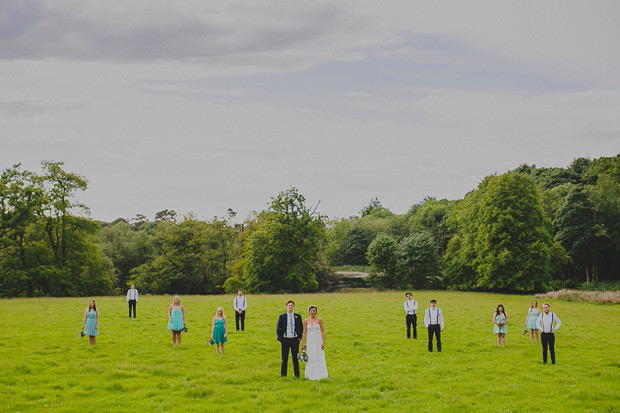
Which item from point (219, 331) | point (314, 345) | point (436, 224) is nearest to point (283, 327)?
point (314, 345)

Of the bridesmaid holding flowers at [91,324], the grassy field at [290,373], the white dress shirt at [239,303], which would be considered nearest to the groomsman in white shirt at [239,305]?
the white dress shirt at [239,303]

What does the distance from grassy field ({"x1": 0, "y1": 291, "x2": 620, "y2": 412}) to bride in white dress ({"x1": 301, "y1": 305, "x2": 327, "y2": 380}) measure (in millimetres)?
431

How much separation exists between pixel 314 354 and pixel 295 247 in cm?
5285

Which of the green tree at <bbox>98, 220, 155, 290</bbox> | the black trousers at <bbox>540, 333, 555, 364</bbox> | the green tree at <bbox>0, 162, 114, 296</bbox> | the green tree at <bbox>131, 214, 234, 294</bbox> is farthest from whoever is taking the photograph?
the green tree at <bbox>98, 220, 155, 290</bbox>

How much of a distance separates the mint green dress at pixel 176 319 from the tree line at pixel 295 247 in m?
42.3

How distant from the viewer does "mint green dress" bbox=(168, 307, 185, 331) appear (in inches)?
794

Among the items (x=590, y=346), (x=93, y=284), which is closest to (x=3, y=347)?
(x=590, y=346)

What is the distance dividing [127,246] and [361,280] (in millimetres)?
41367

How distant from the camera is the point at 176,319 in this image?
2028 cm

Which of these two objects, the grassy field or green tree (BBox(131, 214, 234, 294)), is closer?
the grassy field

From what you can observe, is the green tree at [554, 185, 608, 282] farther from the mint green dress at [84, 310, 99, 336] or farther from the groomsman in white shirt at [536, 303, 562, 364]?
the mint green dress at [84, 310, 99, 336]

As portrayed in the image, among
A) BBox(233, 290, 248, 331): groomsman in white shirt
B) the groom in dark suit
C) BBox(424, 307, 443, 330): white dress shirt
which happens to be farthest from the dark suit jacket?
BBox(233, 290, 248, 331): groomsman in white shirt

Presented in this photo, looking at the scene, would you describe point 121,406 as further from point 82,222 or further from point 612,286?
point 612,286

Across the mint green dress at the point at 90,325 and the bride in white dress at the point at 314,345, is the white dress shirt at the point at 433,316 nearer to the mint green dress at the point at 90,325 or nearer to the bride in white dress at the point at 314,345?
the bride in white dress at the point at 314,345
